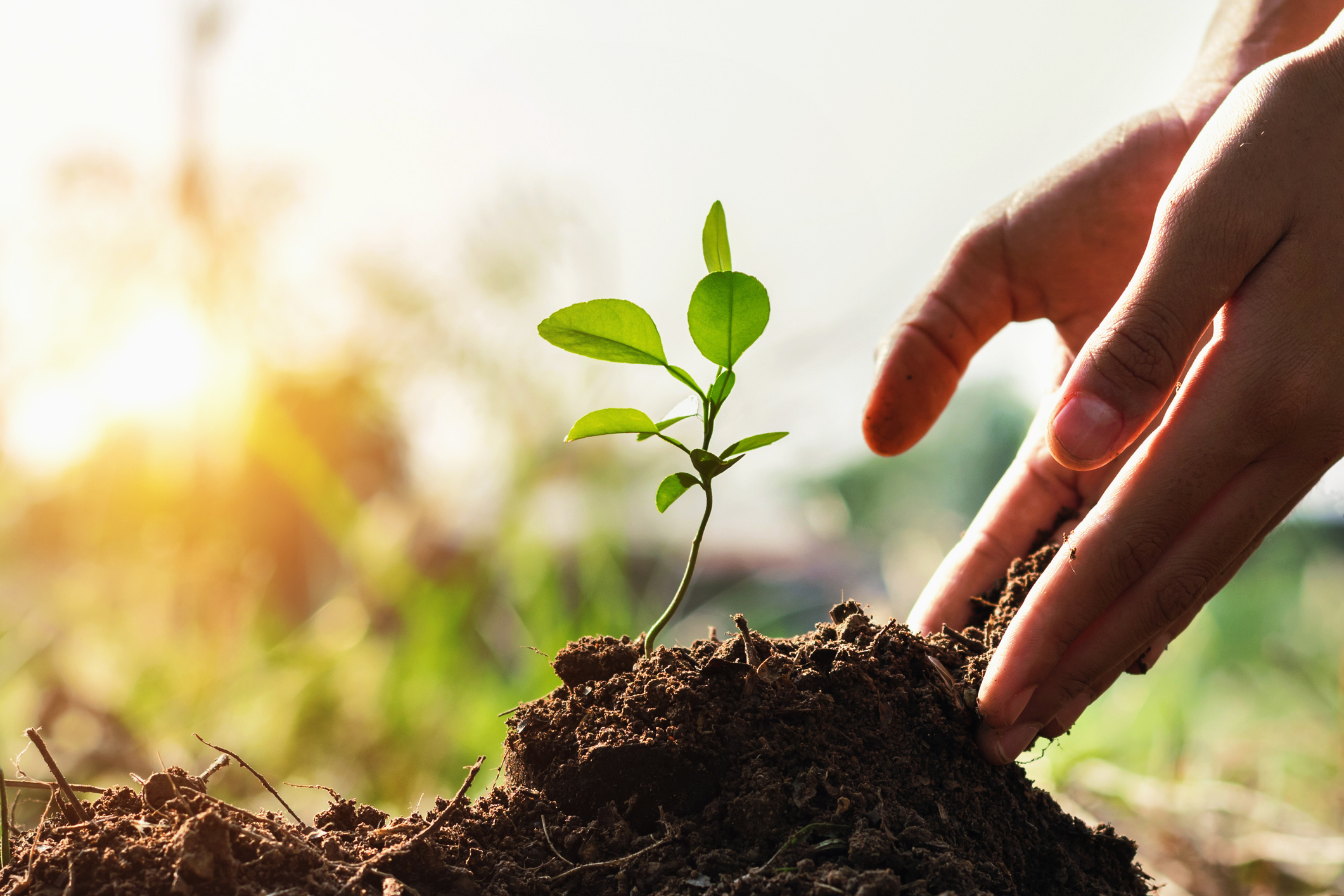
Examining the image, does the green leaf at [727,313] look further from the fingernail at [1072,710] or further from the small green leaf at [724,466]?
the fingernail at [1072,710]

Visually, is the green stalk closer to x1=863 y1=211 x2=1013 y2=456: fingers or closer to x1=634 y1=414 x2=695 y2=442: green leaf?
x1=634 y1=414 x2=695 y2=442: green leaf

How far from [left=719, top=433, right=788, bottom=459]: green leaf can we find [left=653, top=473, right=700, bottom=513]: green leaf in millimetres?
46

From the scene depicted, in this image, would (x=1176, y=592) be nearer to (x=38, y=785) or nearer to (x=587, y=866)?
(x=587, y=866)

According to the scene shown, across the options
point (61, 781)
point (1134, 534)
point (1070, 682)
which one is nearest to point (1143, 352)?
point (1134, 534)

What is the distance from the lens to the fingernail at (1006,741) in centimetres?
92

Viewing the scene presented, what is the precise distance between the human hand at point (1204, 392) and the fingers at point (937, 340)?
543 millimetres

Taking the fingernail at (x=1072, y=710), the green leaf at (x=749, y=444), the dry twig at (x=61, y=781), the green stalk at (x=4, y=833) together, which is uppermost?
the green leaf at (x=749, y=444)

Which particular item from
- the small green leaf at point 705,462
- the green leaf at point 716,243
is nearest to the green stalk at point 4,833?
the small green leaf at point 705,462

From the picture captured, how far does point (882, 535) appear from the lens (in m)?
3.96

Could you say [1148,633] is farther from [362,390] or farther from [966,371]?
[362,390]

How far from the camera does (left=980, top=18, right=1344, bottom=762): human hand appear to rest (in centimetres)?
88

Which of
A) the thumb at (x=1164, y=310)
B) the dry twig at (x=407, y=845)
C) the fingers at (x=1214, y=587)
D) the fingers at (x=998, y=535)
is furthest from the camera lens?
the fingers at (x=998, y=535)

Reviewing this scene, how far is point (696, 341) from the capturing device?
2.97 ft

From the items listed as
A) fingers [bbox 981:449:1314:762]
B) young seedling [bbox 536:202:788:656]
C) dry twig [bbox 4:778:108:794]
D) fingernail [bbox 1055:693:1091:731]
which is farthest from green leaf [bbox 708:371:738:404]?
dry twig [bbox 4:778:108:794]
